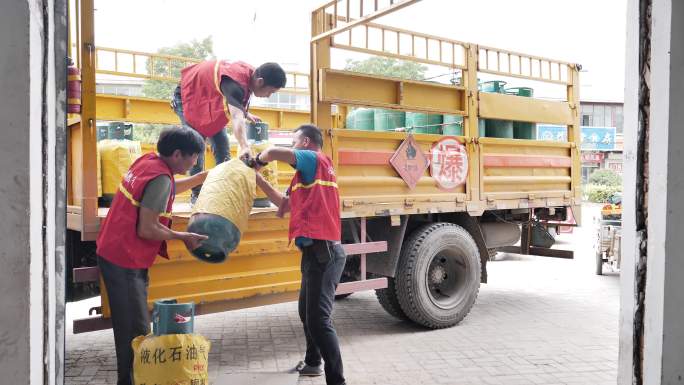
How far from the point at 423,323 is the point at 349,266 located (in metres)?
0.88

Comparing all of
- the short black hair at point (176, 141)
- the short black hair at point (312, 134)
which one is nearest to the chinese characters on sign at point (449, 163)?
the short black hair at point (312, 134)

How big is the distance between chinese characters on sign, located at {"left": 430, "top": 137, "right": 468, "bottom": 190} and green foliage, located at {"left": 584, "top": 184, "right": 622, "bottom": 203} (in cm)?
2486

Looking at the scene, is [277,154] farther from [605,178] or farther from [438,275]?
[605,178]

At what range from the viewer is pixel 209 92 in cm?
414

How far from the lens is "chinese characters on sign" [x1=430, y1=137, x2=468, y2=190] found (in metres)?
5.11

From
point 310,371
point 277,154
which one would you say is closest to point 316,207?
point 277,154

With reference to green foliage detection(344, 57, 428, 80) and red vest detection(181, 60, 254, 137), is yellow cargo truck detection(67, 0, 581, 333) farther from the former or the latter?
green foliage detection(344, 57, 428, 80)

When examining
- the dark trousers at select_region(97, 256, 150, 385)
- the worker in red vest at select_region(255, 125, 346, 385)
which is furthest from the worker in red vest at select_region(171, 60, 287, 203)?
the dark trousers at select_region(97, 256, 150, 385)

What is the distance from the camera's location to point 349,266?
5012 mm

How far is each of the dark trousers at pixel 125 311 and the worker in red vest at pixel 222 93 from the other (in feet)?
3.79

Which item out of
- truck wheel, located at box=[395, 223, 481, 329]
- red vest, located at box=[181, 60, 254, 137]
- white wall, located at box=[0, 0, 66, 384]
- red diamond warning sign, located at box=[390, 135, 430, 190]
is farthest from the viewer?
truck wheel, located at box=[395, 223, 481, 329]
